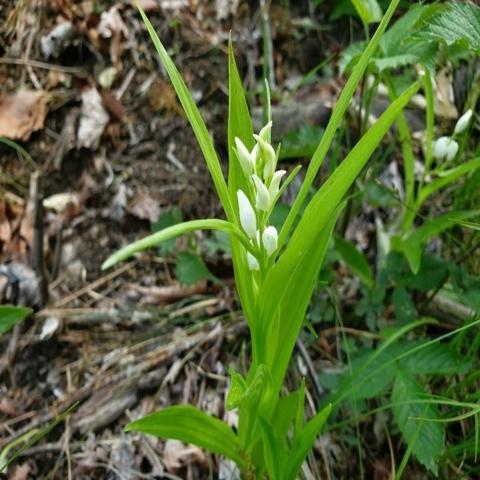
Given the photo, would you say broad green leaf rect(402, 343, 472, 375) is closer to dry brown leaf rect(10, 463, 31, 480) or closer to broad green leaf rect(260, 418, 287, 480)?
broad green leaf rect(260, 418, 287, 480)

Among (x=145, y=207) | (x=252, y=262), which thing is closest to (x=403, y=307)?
(x=252, y=262)

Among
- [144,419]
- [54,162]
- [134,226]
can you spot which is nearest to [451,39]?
[144,419]

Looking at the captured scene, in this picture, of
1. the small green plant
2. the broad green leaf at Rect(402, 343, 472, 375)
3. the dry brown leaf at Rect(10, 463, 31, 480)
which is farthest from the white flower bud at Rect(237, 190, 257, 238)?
the dry brown leaf at Rect(10, 463, 31, 480)

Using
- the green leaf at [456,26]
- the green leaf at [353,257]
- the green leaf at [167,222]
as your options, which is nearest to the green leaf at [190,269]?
the green leaf at [167,222]

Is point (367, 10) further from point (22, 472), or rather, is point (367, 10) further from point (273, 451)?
point (22, 472)

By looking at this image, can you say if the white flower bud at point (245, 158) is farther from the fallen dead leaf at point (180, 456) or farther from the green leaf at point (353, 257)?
the fallen dead leaf at point (180, 456)

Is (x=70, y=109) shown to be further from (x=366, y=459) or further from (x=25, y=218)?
(x=366, y=459)
